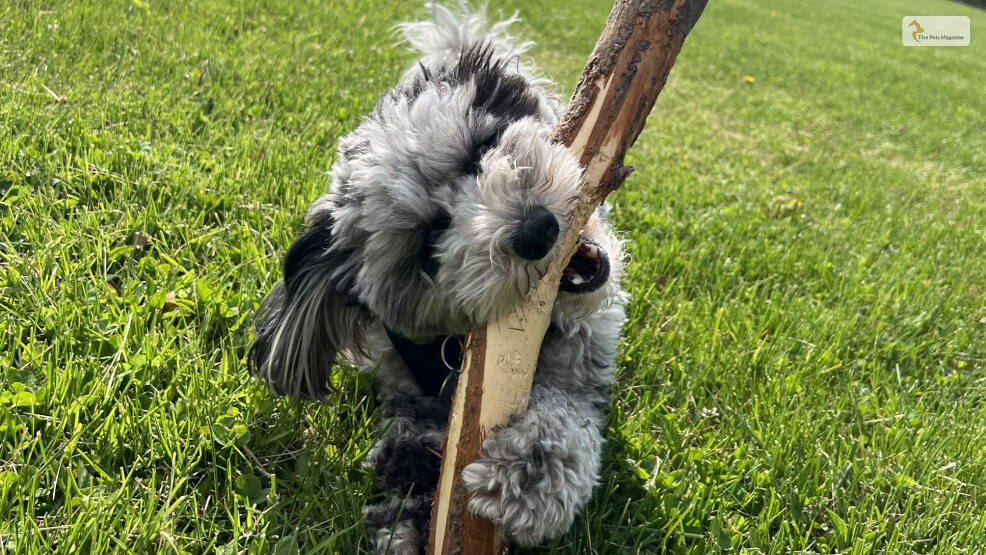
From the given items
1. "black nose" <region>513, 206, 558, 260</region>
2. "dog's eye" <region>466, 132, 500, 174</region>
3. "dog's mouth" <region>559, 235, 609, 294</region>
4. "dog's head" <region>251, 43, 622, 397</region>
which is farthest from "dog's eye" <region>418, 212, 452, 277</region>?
"dog's mouth" <region>559, 235, 609, 294</region>

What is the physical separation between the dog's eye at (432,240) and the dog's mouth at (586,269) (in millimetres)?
458

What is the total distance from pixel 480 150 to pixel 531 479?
1.17 metres

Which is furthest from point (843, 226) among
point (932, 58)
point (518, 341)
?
point (932, 58)

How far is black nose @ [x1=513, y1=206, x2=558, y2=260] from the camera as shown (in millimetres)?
1951

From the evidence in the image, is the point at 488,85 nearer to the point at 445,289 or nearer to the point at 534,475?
the point at 445,289

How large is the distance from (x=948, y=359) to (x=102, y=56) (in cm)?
583

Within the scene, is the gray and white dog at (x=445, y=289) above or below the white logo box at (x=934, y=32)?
below

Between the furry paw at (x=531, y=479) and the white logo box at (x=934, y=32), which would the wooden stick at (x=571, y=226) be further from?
the white logo box at (x=934, y=32)

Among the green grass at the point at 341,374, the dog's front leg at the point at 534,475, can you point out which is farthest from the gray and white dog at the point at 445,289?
the green grass at the point at 341,374

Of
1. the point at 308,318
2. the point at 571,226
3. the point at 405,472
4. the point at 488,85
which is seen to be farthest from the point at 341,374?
the point at 488,85

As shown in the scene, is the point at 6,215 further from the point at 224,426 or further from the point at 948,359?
the point at 948,359

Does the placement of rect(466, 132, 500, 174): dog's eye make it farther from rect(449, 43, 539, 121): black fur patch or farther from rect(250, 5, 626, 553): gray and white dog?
rect(449, 43, 539, 121): black fur patch

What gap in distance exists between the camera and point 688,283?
11.6 feet

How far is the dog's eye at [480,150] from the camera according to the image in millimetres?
2240
